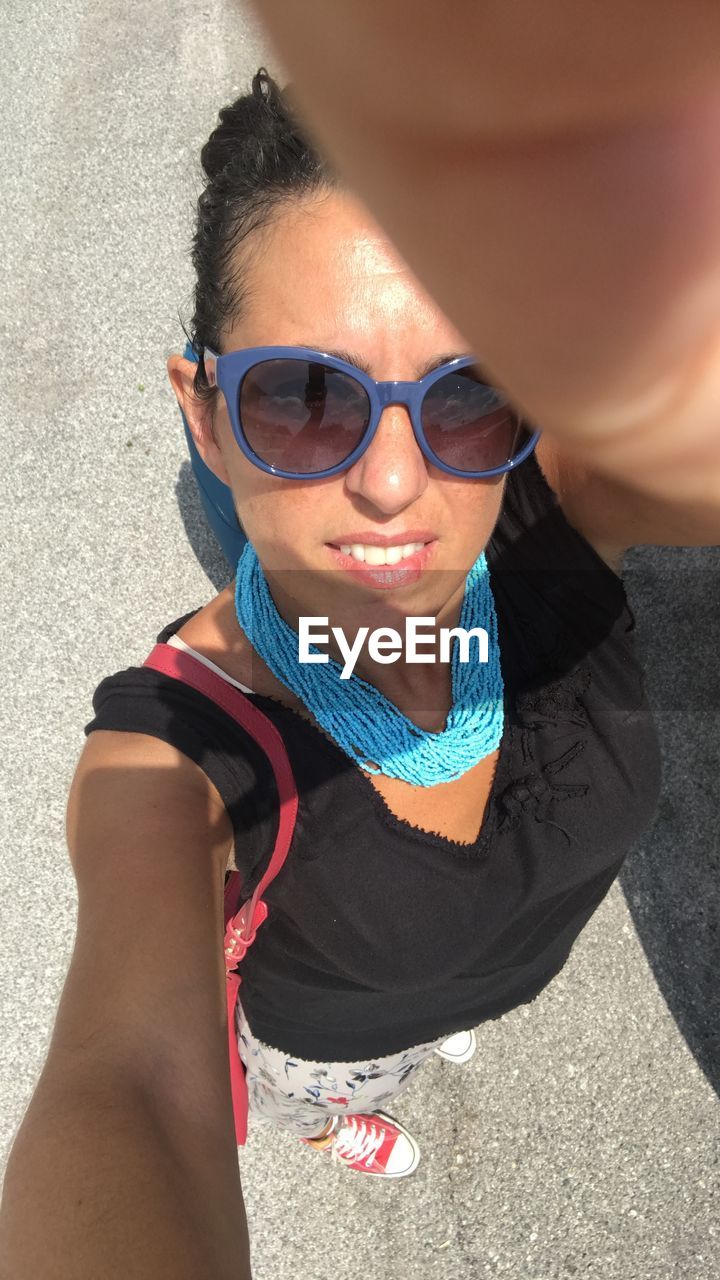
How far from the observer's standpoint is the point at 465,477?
97 centimetres

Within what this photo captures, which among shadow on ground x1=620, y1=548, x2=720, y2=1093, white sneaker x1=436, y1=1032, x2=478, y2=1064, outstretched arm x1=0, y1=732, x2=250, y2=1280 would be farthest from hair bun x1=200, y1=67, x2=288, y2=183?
white sneaker x1=436, y1=1032, x2=478, y2=1064

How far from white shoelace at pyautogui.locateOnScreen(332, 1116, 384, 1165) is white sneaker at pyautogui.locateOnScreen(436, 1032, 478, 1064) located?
0.21 m

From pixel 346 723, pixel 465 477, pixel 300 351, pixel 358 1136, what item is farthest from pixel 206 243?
pixel 358 1136

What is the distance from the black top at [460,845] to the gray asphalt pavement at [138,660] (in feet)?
2.49

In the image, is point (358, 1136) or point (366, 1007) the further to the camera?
point (358, 1136)

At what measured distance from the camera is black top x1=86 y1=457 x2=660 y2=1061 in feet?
3.33

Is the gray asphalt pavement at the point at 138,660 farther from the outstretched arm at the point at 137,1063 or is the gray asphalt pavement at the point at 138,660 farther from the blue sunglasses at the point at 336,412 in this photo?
the blue sunglasses at the point at 336,412

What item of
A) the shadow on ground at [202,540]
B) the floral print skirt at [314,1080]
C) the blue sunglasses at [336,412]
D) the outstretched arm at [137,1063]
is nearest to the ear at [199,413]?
the blue sunglasses at [336,412]

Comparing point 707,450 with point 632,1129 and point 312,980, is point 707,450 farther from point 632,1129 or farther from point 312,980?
point 632,1129

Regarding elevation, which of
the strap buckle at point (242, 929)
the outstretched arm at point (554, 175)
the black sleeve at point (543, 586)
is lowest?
the black sleeve at point (543, 586)

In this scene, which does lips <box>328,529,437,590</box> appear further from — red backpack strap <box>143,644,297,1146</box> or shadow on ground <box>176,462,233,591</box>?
shadow on ground <box>176,462,233,591</box>

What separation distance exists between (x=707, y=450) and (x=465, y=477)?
2.34 feet

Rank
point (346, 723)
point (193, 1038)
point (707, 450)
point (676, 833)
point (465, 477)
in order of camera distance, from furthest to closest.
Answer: point (676, 833), point (346, 723), point (465, 477), point (193, 1038), point (707, 450)

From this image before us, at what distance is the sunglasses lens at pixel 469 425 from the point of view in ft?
2.99
